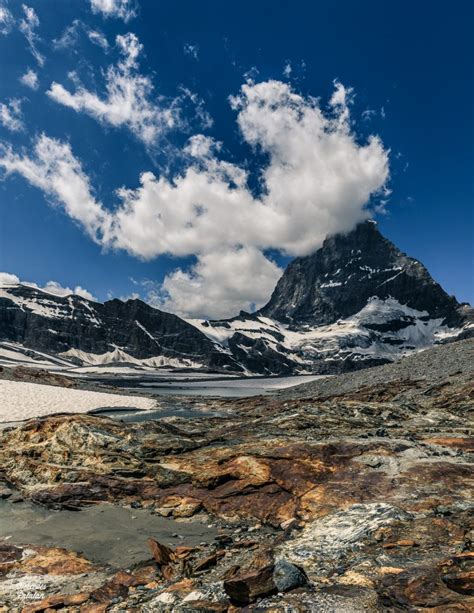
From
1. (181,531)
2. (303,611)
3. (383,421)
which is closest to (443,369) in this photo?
(383,421)

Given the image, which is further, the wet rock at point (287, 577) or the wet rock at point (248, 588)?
the wet rock at point (287, 577)

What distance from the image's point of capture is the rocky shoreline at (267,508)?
6.74 m

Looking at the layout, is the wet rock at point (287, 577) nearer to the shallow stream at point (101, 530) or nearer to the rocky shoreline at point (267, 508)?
the rocky shoreline at point (267, 508)

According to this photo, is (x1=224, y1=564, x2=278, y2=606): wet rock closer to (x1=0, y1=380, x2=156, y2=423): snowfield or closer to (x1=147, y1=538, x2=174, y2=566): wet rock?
(x1=147, y1=538, x2=174, y2=566): wet rock

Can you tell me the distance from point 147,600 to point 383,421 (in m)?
21.7

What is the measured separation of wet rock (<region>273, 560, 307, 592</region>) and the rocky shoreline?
21mm

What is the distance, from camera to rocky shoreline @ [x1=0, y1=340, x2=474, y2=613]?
6738mm

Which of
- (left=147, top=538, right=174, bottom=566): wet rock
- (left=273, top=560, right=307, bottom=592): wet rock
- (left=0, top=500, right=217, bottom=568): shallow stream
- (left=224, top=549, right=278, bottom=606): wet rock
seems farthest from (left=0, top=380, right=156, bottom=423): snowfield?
(left=273, top=560, right=307, bottom=592): wet rock

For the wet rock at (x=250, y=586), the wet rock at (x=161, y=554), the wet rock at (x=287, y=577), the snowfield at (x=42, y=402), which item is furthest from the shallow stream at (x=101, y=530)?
the snowfield at (x=42, y=402)

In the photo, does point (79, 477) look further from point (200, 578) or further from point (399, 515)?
point (399, 515)

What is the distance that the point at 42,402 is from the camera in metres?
42.4

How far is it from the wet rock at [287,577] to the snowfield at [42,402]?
34408 mm

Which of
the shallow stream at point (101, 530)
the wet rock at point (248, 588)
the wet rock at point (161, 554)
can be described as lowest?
the shallow stream at point (101, 530)

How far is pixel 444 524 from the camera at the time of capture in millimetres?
9133
